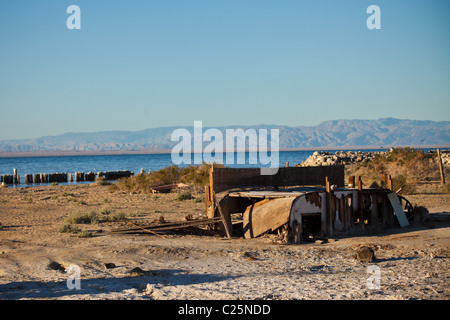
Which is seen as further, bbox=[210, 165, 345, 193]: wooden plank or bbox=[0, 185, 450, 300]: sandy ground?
bbox=[210, 165, 345, 193]: wooden plank

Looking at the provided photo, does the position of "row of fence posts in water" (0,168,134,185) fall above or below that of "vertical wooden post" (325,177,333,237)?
below

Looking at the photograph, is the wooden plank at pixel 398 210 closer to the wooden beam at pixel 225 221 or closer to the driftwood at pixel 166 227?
the wooden beam at pixel 225 221

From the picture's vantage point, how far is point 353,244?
1266 cm

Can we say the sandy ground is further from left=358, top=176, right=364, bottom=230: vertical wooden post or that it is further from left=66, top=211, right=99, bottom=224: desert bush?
left=66, top=211, right=99, bottom=224: desert bush

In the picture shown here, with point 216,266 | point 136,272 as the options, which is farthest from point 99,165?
point 136,272

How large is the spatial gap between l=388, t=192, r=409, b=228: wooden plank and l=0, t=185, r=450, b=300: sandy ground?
1.45 ft

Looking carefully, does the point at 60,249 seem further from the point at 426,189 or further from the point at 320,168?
the point at 426,189

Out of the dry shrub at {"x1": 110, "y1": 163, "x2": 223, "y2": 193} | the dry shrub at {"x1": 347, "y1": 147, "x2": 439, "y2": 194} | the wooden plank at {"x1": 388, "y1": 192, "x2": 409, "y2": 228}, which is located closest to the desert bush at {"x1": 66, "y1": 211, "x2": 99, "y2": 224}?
the wooden plank at {"x1": 388, "y1": 192, "x2": 409, "y2": 228}

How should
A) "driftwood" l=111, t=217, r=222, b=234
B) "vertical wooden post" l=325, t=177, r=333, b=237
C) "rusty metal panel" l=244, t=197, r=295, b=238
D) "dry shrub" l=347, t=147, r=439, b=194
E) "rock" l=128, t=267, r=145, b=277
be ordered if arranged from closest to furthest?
"rock" l=128, t=267, r=145, b=277 → "rusty metal panel" l=244, t=197, r=295, b=238 → "vertical wooden post" l=325, t=177, r=333, b=237 → "driftwood" l=111, t=217, r=222, b=234 → "dry shrub" l=347, t=147, r=439, b=194

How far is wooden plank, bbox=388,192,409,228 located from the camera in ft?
49.4

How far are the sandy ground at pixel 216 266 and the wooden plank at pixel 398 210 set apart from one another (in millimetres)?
443
